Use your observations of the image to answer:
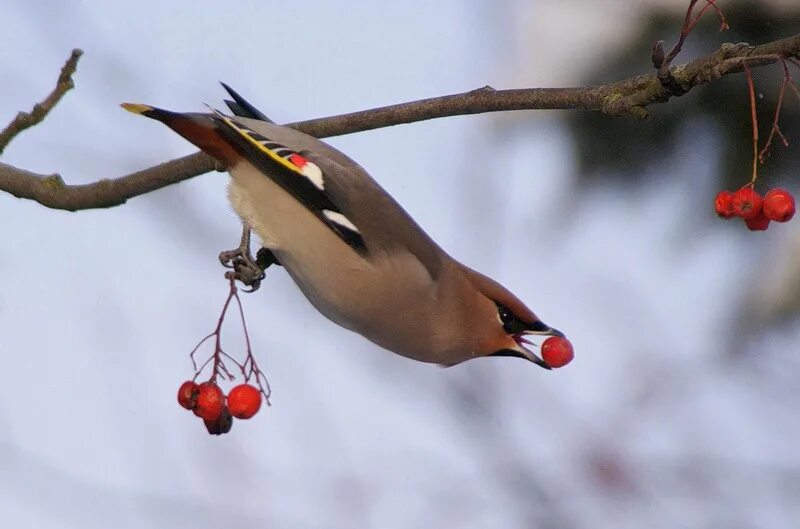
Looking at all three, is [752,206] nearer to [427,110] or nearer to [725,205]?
[725,205]

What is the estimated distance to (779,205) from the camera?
2.83 meters

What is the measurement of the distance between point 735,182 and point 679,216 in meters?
0.45

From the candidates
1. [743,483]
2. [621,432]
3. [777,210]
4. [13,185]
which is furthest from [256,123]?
[743,483]

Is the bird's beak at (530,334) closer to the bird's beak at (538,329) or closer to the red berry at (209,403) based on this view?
the bird's beak at (538,329)

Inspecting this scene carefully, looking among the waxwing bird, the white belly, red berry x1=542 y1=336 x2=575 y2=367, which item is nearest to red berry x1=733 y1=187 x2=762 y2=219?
red berry x1=542 y1=336 x2=575 y2=367

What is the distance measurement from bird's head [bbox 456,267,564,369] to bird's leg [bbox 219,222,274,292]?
78 cm

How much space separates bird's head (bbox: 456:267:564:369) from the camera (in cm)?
365

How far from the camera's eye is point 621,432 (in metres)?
4.27

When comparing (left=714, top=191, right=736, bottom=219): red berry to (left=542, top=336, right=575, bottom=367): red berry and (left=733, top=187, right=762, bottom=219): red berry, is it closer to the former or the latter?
(left=733, top=187, right=762, bottom=219): red berry

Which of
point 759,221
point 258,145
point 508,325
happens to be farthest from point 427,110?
point 508,325

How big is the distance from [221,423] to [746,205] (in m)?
1.53

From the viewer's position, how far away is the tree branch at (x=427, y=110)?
2.51 metres

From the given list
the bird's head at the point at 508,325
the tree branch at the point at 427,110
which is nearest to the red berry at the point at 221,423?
the tree branch at the point at 427,110

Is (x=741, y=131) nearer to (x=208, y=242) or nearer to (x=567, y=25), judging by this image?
(x=567, y=25)
